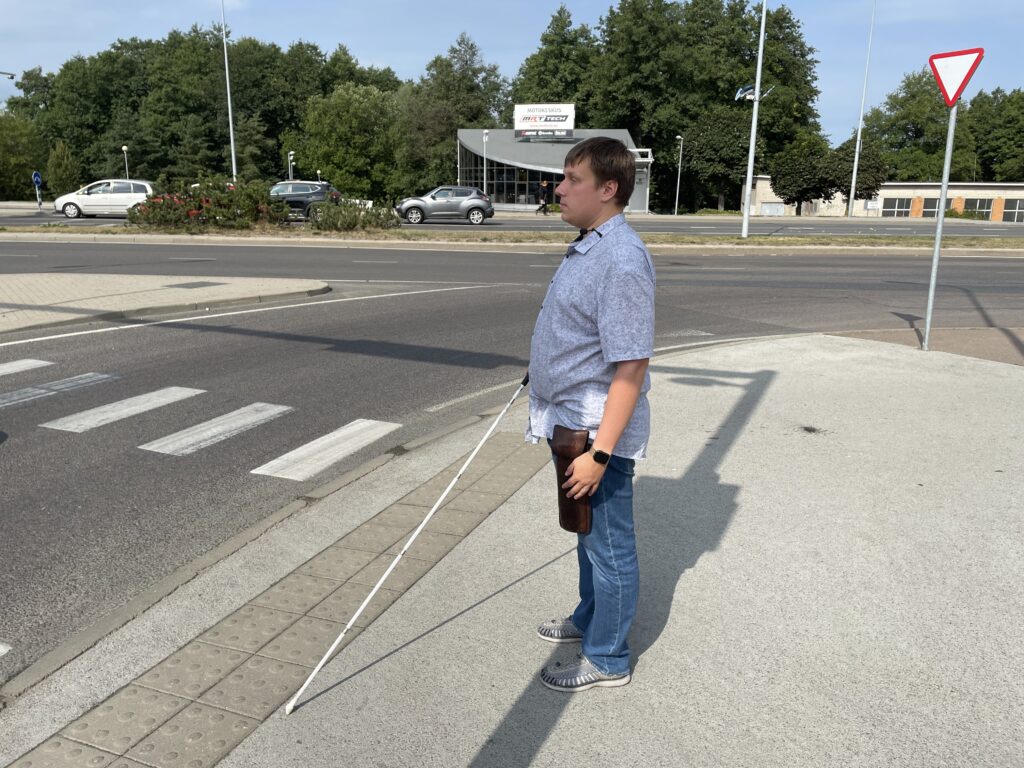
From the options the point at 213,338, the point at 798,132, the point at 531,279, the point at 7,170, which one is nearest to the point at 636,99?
the point at 798,132

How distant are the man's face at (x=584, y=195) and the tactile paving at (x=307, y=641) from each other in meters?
1.90

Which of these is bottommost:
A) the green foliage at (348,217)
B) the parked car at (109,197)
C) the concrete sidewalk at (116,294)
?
the concrete sidewalk at (116,294)

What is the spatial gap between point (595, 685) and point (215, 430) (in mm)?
4276

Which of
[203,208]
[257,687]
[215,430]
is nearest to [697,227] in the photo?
[203,208]

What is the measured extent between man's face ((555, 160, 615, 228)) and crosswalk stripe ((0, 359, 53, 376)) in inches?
289

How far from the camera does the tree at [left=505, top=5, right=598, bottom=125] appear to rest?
8212 centimetres

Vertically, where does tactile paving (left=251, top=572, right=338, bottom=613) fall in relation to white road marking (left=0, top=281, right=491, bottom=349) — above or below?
below

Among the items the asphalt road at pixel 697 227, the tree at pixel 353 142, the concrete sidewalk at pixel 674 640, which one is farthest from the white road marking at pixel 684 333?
the tree at pixel 353 142

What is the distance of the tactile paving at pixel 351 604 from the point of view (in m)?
3.46

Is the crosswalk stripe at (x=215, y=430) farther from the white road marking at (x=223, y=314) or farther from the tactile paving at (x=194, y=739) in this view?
the white road marking at (x=223, y=314)

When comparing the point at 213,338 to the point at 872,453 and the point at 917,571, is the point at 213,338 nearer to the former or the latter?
the point at 872,453

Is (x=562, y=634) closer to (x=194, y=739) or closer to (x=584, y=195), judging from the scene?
(x=194, y=739)

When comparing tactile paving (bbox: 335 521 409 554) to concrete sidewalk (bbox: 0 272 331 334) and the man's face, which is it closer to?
the man's face

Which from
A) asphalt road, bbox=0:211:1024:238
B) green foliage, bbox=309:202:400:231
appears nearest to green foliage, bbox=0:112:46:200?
asphalt road, bbox=0:211:1024:238
